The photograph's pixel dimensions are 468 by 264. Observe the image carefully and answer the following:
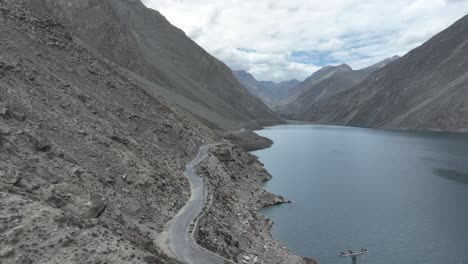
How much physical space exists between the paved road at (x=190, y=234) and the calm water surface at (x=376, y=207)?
11.8 metres

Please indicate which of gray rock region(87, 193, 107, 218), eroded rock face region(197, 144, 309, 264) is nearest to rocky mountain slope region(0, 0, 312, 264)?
gray rock region(87, 193, 107, 218)

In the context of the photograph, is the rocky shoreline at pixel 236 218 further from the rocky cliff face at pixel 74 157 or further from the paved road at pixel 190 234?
the rocky cliff face at pixel 74 157

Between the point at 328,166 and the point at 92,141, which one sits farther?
the point at 328,166

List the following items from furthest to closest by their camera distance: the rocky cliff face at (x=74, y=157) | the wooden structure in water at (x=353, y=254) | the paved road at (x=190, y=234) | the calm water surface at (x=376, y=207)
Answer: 1. the calm water surface at (x=376, y=207)
2. the wooden structure in water at (x=353, y=254)
3. the paved road at (x=190, y=234)
4. the rocky cliff face at (x=74, y=157)

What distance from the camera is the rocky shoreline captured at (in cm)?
3384

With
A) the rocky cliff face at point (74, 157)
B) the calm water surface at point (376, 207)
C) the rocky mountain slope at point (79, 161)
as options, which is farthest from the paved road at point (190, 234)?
the calm water surface at point (376, 207)

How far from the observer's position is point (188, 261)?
24688 millimetres

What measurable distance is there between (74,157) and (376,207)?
148 ft

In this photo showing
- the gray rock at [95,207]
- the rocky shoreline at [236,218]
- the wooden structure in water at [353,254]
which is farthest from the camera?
the wooden structure in water at [353,254]

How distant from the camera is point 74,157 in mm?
31094

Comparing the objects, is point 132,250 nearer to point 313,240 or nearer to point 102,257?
point 102,257

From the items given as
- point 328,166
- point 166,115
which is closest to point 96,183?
point 166,115

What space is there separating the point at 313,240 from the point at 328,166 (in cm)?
5426

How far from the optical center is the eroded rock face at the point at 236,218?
111ft
